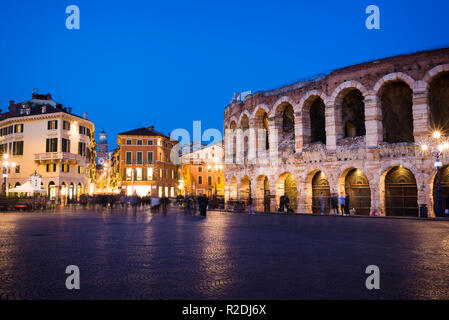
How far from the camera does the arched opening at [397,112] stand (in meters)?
28.1

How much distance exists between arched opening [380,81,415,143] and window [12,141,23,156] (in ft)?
157

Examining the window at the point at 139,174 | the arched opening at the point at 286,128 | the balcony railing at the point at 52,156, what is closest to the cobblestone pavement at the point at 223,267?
the arched opening at the point at 286,128

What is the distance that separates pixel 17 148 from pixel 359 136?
4750 cm

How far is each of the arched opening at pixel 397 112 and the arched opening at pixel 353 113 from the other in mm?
2229

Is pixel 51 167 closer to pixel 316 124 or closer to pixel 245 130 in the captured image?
pixel 245 130

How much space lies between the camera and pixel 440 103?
26438mm

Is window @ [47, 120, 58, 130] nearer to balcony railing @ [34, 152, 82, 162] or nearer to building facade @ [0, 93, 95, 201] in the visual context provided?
building facade @ [0, 93, 95, 201]

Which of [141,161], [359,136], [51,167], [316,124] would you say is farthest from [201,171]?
[359,136]

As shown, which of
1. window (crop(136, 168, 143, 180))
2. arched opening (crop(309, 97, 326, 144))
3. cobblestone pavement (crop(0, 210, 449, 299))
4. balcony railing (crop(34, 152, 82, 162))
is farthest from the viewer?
window (crop(136, 168, 143, 180))

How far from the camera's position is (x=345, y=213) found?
89.1ft

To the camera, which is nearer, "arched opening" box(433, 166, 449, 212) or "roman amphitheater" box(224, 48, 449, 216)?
"arched opening" box(433, 166, 449, 212)

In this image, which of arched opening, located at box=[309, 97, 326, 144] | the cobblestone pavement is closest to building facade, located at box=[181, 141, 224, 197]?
arched opening, located at box=[309, 97, 326, 144]

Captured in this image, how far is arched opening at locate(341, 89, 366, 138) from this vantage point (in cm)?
3070
